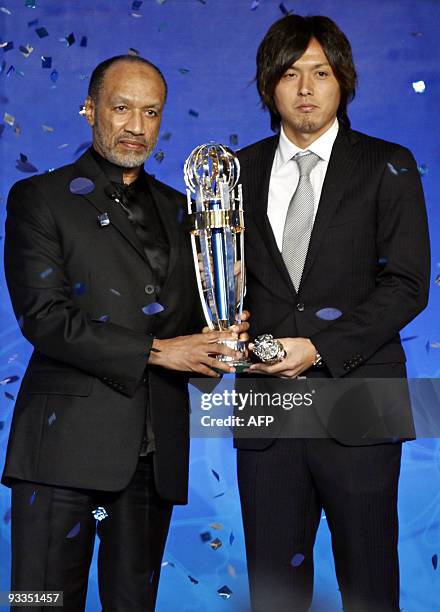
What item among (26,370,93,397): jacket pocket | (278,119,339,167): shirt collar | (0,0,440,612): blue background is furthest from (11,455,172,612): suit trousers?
(0,0,440,612): blue background

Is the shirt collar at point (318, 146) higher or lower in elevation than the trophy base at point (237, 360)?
higher

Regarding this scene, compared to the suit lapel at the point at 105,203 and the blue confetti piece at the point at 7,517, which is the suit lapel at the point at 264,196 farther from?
the blue confetti piece at the point at 7,517

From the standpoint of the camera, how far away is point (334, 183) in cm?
253

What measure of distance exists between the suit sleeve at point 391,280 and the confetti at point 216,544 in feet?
3.59

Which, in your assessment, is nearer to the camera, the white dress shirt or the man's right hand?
the man's right hand

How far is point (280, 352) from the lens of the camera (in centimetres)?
241

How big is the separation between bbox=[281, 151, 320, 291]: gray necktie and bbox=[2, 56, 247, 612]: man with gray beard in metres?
0.17

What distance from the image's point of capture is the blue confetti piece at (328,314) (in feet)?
8.15

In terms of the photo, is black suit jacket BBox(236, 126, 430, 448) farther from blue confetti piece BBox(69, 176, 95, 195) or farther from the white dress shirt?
blue confetti piece BBox(69, 176, 95, 195)

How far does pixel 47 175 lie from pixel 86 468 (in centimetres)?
67

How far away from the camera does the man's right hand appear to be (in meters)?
2.45

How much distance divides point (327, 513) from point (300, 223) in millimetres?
643

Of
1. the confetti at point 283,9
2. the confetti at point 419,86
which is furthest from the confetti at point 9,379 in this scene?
the confetti at point 419,86

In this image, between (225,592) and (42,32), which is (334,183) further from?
(225,592)
